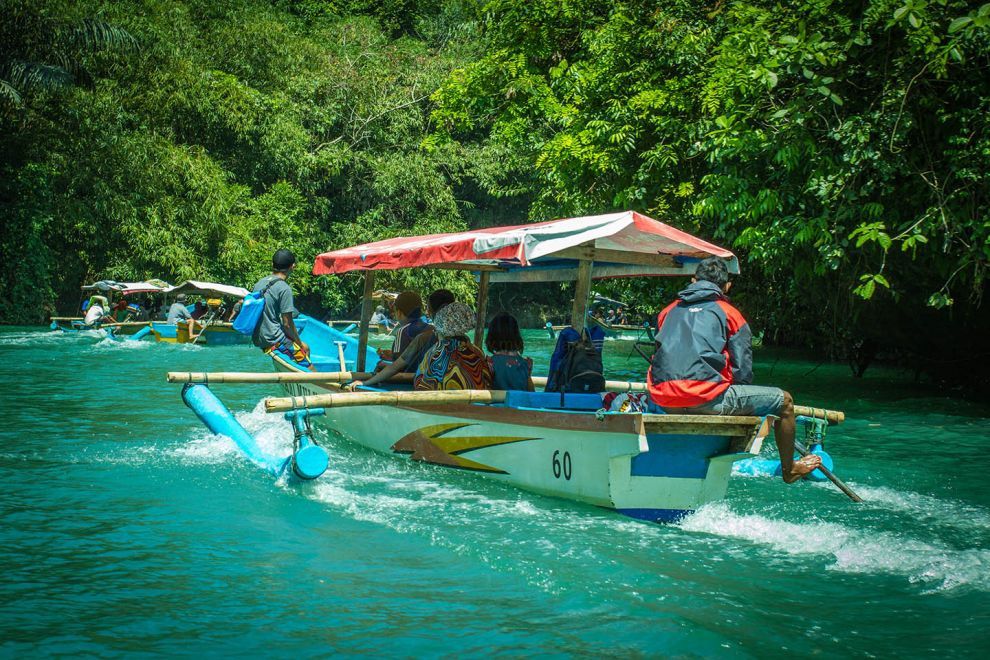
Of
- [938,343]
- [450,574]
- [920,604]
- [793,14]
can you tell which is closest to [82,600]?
[450,574]

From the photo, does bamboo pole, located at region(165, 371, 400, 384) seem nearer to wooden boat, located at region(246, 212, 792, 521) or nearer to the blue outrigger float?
the blue outrigger float

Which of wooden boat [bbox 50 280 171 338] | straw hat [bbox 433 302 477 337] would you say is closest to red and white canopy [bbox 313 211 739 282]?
straw hat [bbox 433 302 477 337]

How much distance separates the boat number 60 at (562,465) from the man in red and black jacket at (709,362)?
0.92m

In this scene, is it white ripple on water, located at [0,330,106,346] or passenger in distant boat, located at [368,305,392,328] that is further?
passenger in distant boat, located at [368,305,392,328]

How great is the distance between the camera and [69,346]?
1008 inches

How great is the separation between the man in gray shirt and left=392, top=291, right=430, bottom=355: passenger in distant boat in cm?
213

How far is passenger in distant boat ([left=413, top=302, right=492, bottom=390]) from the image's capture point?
8.85 metres

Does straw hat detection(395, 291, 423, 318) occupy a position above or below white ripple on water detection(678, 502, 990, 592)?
above

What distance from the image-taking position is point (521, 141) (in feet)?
59.7

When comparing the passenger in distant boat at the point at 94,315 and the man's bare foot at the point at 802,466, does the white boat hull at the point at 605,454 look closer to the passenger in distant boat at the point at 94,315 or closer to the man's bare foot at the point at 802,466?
the man's bare foot at the point at 802,466

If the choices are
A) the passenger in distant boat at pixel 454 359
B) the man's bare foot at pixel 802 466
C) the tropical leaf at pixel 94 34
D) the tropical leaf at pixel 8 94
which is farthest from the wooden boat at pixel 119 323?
the man's bare foot at pixel 802 466

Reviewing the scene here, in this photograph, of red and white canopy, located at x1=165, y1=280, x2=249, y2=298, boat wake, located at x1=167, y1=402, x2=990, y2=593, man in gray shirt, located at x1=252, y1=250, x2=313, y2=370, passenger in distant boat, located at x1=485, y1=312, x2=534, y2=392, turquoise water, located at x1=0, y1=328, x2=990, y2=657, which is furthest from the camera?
red and white canopy, located at x1=165, y1=280, x2=249, y2=298

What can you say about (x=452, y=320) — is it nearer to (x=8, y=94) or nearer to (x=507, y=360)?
(x=507, y=360)

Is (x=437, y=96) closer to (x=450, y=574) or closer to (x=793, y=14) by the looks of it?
(x=793, y=14)
